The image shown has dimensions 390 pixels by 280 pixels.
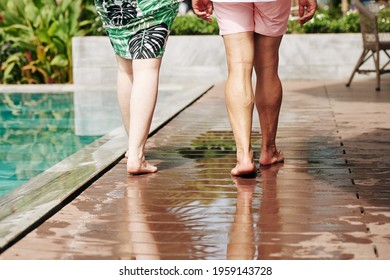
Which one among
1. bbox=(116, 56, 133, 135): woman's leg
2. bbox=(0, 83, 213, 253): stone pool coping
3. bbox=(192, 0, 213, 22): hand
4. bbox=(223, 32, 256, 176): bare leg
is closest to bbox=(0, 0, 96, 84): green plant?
bbox=(0, 83, 213, 253): stone pool coping

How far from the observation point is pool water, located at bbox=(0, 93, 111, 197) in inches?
237

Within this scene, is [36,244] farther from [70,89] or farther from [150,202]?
[70,89]

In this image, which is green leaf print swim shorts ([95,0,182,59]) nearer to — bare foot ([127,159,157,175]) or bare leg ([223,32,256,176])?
bare leg ([223,32,256,176])

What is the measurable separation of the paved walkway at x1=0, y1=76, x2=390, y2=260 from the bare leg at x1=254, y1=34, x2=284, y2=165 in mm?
119

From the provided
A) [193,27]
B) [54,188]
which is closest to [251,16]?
[54,188]

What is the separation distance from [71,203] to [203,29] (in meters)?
8.58

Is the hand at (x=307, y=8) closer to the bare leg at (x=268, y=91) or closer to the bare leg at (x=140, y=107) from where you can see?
the bare leg at (x=268, y=91)

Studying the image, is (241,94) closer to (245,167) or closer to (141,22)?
(245,167)

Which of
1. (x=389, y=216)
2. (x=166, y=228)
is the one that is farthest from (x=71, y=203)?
(x=389, y=216)

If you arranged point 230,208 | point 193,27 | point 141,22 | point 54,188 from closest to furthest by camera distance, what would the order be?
point 230,208
point 54,188
point 141,22
point 193,27

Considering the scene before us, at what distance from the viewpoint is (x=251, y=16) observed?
14.9 ft

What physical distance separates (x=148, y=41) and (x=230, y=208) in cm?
121

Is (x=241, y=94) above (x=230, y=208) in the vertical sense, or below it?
above

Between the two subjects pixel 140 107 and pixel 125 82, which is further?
pixel 125 82
